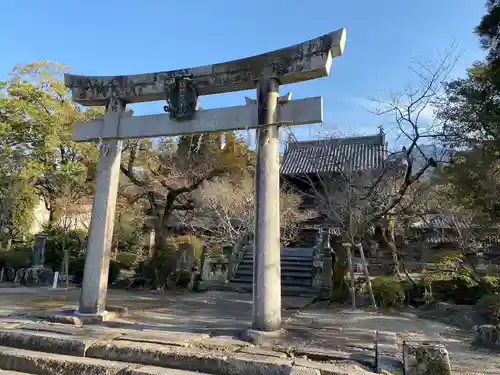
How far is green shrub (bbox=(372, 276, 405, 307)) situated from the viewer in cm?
919

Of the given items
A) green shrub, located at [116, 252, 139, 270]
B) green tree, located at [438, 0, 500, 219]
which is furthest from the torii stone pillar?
green shrub, located at [116, 252, 139, 270]

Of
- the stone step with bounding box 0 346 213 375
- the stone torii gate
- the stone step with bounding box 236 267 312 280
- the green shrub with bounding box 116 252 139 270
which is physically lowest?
the stone step with bounding box 0 346 213 375

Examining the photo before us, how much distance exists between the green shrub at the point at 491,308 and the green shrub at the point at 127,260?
12.7 meters

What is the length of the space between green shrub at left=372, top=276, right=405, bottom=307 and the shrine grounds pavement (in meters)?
0.41

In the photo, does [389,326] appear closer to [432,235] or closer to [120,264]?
[120,264]

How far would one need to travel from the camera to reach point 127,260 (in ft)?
53.2

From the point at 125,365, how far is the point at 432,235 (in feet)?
60.8

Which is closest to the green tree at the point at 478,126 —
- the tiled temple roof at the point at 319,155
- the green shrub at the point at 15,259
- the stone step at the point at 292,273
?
the stone step at the point at 292,273

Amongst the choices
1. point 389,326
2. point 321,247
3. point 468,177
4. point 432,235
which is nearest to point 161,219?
point 321,247

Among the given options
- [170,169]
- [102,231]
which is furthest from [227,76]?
[170,169]

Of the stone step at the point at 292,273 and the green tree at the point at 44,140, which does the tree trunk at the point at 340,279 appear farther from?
the green tree at the point at 44,140

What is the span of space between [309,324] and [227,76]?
459 centimetres

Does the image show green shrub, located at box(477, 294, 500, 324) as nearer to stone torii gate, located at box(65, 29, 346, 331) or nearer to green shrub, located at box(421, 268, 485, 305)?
green shrub, located at box(421, 268, 485, 305)

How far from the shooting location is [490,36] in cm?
688
